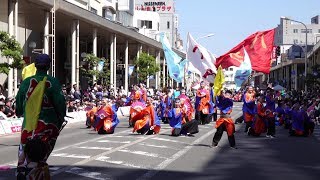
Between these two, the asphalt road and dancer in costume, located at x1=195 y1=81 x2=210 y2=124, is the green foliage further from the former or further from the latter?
the asphalt road

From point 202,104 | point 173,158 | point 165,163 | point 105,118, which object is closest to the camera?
point 165,163

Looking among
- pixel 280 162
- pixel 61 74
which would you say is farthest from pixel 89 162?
pixel 61 74

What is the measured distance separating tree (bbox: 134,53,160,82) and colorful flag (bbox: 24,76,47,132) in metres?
49.2

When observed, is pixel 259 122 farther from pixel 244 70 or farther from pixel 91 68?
pixel 91 68

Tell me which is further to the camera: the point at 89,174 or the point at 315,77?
the point at 315,77

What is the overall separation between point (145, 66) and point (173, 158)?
44.0 metres

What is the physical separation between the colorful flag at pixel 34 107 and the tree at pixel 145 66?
49.2m

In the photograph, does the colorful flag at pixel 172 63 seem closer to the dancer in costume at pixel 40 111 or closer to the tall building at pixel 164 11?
the dancer in costume at pixel 40 111

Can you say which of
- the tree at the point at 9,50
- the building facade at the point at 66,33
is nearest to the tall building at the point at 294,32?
the building facade at the point at 66,33

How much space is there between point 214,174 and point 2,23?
26.0 meters

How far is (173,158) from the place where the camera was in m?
12.9

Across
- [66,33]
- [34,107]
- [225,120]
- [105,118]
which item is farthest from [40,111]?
[66,33]

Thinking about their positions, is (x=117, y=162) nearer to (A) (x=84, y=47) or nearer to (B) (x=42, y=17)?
(B) (x=42, y=17)

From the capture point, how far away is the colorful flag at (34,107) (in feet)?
22.3
